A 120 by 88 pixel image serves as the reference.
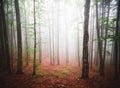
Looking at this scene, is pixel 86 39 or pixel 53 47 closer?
pixel 86 39

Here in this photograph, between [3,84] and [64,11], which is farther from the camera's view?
[64,11]

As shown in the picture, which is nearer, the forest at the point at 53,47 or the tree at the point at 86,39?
the tree at the point at 86,39

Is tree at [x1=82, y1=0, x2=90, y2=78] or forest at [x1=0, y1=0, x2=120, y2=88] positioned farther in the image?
forest at [x1=0, y1=0, x2=120, y2=88]

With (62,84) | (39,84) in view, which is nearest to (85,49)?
(62,84)

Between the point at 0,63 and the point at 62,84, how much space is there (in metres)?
10.7

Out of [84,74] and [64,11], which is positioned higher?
[64,11]

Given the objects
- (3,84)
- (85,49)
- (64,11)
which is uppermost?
(64,11)

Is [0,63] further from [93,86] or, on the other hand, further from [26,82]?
[93,86]

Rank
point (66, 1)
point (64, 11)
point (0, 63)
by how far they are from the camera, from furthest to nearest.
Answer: point (64, 11) < point (66, 1) < point (0, 63)

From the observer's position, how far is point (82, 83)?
8344mm

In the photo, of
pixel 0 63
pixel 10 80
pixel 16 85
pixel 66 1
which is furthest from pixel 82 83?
pixel 66 1

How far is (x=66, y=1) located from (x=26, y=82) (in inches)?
561

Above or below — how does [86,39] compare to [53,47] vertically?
above

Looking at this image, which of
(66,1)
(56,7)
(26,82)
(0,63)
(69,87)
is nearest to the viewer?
(69,87)
